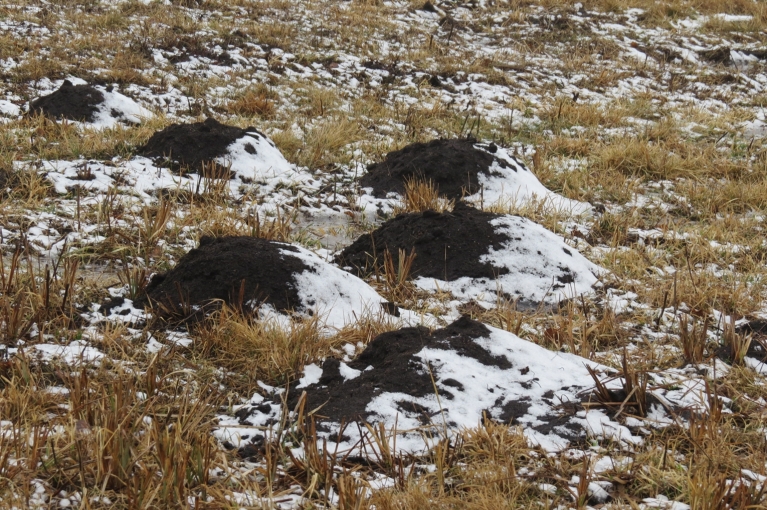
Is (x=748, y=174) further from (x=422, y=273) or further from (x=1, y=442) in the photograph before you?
(x=1, y=442)

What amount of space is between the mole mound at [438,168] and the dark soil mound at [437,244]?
108cm

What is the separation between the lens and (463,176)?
5.64 metres

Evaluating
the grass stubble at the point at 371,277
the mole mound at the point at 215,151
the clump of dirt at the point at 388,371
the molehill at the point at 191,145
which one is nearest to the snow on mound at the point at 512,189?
the grass stubble at the point at 371,277

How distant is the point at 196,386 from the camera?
266 cm

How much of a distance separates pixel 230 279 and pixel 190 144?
9.16ft

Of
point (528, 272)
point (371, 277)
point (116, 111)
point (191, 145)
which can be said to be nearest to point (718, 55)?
point (528, 272)

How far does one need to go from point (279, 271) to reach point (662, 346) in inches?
81.6

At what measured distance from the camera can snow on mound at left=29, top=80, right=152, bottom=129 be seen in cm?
657

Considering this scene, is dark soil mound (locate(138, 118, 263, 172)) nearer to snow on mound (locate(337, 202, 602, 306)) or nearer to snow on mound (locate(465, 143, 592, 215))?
snow on mound (locate(337, 202, 602, 306))

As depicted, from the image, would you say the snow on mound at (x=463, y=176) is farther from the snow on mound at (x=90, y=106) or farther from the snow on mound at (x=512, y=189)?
the snow on mound at (x=90, y=106)

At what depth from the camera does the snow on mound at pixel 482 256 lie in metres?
4.02

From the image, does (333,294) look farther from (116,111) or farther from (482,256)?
(116,111)

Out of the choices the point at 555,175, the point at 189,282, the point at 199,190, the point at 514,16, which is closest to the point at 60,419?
the point at 189,282

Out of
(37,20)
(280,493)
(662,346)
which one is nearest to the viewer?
(280,493)
